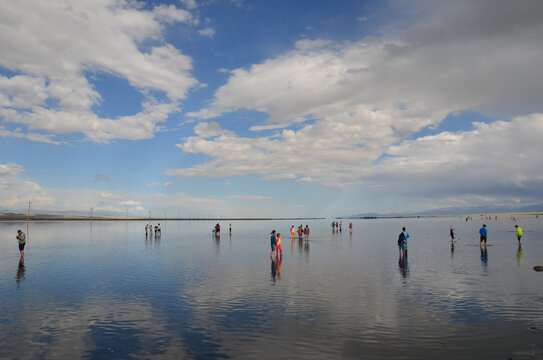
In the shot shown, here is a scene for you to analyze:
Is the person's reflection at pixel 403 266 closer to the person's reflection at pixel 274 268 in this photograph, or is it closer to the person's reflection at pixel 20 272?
the person's reflection at pixel 274 268

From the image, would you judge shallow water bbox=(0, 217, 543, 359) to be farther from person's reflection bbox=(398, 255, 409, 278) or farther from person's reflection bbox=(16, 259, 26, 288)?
person's reflection bbox=(398, 255, 409, 278)

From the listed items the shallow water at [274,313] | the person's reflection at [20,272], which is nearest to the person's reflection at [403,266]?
the shallow water at [274,313]

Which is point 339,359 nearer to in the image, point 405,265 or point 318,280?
point 318,280

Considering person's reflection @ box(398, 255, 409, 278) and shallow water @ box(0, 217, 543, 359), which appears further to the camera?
person's reflection @ box(398, 255, 409, 278)

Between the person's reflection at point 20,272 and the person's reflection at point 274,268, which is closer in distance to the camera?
the person's reflection at point 20,272

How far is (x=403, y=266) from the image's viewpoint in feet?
81.3

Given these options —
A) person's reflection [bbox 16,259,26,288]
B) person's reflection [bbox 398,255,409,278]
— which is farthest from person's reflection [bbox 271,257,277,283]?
person's reflection [bbox 16,259,26,288]

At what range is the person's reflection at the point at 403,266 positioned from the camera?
21767 mm

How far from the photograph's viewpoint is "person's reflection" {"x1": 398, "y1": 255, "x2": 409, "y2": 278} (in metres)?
21.8

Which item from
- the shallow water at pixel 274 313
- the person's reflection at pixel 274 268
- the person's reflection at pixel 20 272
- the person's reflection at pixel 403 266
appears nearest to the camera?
the shallow water at pixel 274 313

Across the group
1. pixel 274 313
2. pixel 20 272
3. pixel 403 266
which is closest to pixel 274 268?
pixel 403 266

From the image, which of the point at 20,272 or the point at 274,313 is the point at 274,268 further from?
the point at 20,272

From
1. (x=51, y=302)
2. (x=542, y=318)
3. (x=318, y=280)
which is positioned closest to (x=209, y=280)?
(x=318, y=280)

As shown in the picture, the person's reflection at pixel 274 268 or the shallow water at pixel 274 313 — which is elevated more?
the shallow water at pixel 274 313
